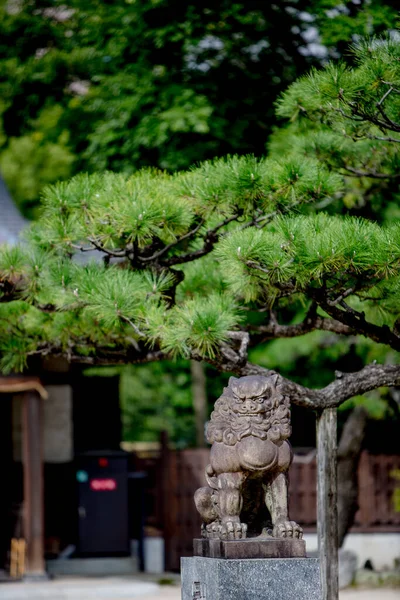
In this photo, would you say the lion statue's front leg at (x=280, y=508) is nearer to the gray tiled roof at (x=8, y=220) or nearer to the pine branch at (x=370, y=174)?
the pine branch at (x=370, y=174)

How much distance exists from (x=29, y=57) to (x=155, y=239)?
8738mm

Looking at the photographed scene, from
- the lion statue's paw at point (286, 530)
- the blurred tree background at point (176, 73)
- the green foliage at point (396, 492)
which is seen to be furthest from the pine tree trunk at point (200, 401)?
the lion statue's paw at point (286, 530)

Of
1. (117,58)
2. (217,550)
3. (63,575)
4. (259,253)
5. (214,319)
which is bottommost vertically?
(63,575)

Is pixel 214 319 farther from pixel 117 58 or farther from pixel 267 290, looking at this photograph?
pixel 117 58

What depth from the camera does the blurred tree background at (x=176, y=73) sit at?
13.8 m

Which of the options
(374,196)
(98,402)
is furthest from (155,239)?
(98,402)

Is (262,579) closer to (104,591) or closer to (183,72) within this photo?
(104,591)

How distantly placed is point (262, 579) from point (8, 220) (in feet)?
28.1

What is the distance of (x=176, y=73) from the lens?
14555 mm

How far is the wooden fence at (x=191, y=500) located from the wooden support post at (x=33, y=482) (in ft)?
5.42

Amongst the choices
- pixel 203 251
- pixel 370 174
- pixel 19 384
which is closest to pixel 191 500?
pixel 19 384

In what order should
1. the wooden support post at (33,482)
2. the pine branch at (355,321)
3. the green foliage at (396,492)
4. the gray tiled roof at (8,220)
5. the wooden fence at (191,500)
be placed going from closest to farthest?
1. the pine branch at (355,321)
2. the wooden support post at (33,482)
3. the gray tiled roof at (8,220)
4. the wooden fence at (191,500)
5. the green foliage at (396,492)

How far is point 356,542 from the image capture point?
1436cm

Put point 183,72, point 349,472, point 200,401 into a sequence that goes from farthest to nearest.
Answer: point 200,401 → point 183,72 → point 349,472
